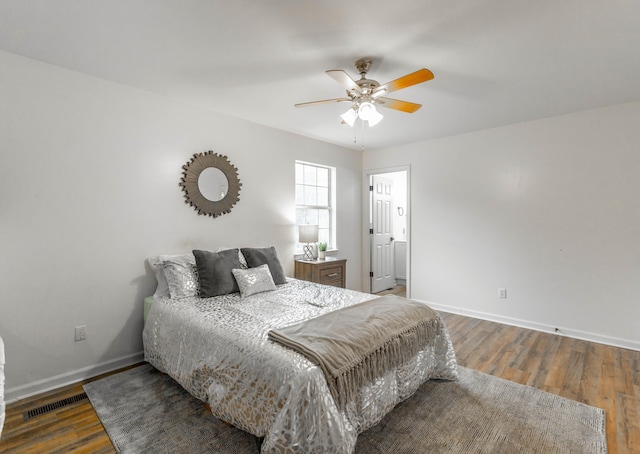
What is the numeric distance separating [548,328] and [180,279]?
13.2ft

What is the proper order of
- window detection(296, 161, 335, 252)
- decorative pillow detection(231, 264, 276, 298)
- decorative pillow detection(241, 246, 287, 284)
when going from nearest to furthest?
decorative pillow detection(231, 264, 276, 298) < decorative pillow detection(241, 246, 287, 284) < window detection(296, 161, 335, 252)

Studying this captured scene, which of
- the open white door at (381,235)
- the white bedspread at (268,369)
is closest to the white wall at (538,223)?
the open white door at (381,235)

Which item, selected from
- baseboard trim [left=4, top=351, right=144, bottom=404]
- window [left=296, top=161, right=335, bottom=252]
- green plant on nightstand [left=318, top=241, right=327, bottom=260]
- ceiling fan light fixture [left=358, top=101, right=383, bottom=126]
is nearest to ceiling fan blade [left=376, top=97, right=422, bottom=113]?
ceiling fan light fixture [left=358, top=101, right=383, bottom=126]

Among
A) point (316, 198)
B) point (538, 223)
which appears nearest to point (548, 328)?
point (538, 223)

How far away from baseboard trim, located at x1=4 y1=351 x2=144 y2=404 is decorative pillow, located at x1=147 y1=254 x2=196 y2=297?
640 mm

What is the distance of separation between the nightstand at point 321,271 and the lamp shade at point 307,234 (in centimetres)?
29

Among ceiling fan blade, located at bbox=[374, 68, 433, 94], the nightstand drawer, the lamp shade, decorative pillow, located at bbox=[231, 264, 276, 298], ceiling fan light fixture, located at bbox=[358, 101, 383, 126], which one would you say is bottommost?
the nightstand drawer

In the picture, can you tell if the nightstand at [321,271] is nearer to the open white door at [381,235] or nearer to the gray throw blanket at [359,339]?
the open white door at [381,235]

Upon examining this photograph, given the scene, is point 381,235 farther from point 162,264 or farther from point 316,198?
point 162,264

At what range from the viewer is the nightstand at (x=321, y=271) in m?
4.01

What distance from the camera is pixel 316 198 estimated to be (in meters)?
4.73

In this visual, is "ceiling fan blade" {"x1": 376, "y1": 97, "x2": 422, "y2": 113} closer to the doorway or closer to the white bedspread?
the white bedspread

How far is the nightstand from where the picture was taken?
4012 mm

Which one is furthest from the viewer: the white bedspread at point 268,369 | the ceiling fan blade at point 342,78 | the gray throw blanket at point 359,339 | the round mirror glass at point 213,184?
the round mirror glass at point 213,184
